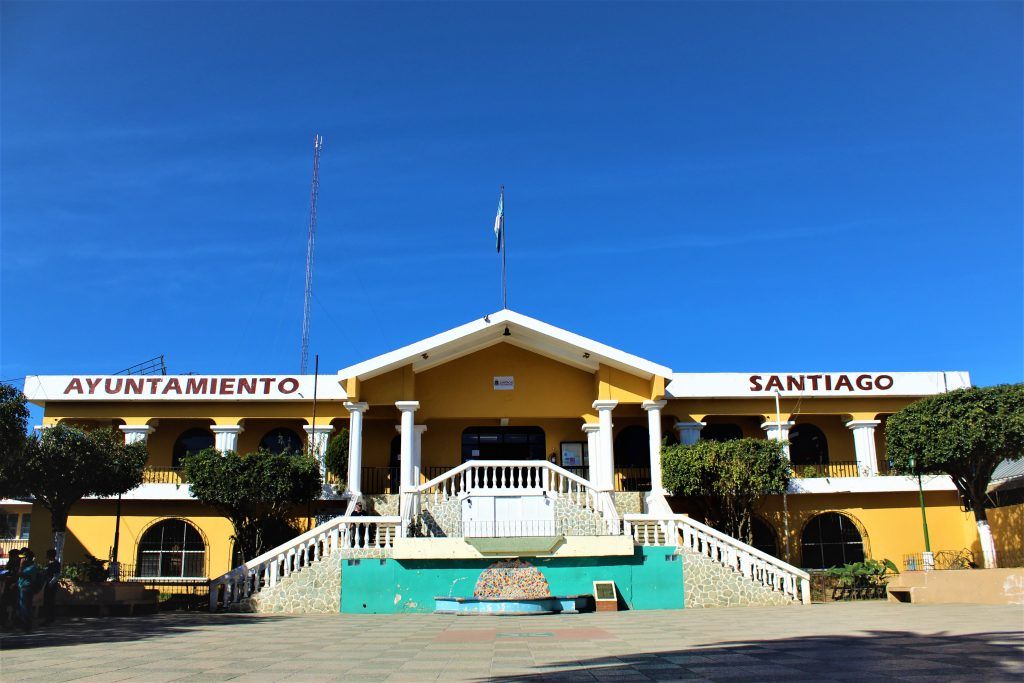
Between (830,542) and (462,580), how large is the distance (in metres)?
12.7

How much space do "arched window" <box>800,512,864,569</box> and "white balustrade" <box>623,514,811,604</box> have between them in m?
6.40

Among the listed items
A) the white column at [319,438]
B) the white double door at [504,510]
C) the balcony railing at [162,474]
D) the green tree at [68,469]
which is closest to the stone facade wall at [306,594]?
the white double door at [504,510]

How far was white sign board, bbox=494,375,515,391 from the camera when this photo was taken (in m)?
25.5

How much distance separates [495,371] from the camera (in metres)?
25.7

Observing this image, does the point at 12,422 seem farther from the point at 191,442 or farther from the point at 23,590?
the point at 191,442

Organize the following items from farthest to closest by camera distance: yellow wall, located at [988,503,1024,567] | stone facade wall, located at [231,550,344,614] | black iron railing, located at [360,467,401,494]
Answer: black iron railing, located at [360,467,401,494], yellow wall, located at [988,503,1024,567], stone facade wall, located at [231,550,344,614]

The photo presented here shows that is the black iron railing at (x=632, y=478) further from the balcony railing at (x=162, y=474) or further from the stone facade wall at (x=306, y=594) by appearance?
the balcony railing at (x=162, y=474)

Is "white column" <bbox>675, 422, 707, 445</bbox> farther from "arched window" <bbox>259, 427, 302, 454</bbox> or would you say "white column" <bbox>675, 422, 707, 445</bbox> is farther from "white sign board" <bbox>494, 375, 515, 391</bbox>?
"arched window" <bbox>259, 427, 302, 454</bbox>

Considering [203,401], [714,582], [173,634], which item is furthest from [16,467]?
[714,582]

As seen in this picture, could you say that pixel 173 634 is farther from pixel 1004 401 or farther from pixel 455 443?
pixel 1004 401

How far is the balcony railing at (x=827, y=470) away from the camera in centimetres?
2573

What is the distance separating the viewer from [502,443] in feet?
89.6

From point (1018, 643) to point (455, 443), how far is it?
18.9 meters

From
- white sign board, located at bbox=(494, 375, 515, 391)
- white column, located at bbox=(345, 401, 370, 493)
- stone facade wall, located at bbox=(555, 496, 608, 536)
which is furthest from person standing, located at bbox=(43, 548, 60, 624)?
white sign board, located at bbox=(494, 375, 515, 391)
